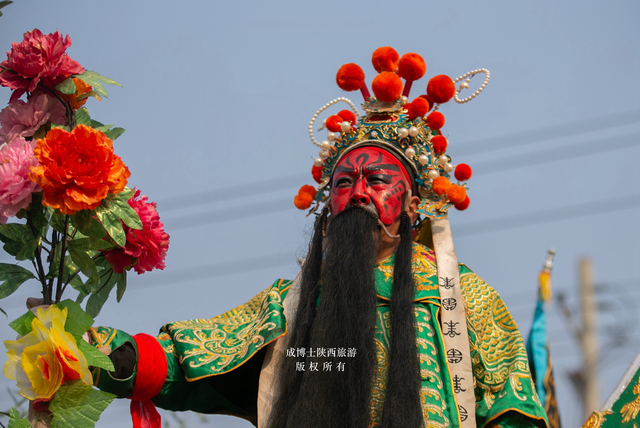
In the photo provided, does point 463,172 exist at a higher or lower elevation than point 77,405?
higher

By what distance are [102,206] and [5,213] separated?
37cm

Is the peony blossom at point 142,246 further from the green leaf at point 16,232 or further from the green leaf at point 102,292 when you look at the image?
the green leaf at point 16,232

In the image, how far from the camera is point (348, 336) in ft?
12.8

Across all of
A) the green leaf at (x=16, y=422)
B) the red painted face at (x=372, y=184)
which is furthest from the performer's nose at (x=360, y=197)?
the green leaf at (x=16, y=422)

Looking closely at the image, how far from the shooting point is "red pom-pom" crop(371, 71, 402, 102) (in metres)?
4.69

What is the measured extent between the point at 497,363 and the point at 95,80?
2.43 m

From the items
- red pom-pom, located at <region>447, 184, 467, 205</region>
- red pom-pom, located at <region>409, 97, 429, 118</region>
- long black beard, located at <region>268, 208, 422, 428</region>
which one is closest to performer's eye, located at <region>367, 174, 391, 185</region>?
long black beard, located at <region>268, 208, 422, 428</region>

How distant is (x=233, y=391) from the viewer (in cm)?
430

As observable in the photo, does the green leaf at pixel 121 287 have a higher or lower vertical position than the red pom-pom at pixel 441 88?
lower

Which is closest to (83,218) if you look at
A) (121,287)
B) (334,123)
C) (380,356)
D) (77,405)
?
(121,287)

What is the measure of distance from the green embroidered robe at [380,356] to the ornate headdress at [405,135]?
0.36 metres

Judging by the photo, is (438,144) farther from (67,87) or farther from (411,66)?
(67,87)

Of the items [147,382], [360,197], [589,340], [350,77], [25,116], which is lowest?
[147,382]

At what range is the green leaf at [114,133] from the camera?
335 centimetres
